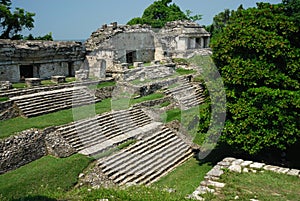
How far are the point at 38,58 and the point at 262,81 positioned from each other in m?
13.1

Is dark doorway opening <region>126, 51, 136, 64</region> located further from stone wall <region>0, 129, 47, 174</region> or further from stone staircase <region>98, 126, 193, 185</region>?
stone wall <region>0, 129, 47, 174</region>

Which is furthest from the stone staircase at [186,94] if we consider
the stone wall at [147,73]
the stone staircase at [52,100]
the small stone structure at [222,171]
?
the small stone structure at [222,171]

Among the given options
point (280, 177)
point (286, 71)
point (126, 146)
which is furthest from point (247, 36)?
point (126, 146)

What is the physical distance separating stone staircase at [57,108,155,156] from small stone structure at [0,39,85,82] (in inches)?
280

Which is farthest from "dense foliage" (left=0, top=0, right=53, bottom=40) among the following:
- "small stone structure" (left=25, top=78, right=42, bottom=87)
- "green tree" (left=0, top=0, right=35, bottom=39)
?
"small stone structure" (left=25, top=78, right=42, bottom=87)

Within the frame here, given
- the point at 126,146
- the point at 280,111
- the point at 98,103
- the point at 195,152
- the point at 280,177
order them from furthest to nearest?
the point at 98,103 < the point at 195,152 < the point at 126,146 < the point at 280,111 < the point at 280,177

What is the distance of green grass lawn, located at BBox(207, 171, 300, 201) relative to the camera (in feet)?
29.0

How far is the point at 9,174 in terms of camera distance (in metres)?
10.2

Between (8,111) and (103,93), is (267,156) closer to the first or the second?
(103,93)

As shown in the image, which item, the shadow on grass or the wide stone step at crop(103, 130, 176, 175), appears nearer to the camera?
the wide stone step at crop(103, 130, 176, 175)

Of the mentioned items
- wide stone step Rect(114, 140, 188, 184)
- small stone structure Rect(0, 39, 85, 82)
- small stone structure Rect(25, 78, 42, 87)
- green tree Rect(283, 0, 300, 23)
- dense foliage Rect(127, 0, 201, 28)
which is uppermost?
dense foliage Rect(127, 0, 201, 28)

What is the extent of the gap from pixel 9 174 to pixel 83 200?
420 centimetres

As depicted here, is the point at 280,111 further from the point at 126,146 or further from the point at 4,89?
the point at 4,89

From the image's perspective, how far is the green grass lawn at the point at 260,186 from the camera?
29.0ft
